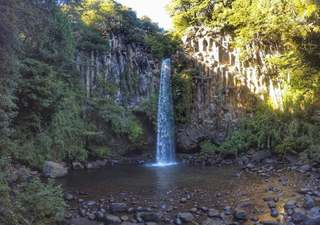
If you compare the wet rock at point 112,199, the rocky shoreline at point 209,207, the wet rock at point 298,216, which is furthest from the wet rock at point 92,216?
the wet rock at point 298,216

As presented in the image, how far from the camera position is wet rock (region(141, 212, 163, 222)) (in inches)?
226

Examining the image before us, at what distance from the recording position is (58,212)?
5453mm

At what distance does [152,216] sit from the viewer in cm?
578

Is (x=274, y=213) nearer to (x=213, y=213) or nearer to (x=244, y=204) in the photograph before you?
(x=244, y=204)

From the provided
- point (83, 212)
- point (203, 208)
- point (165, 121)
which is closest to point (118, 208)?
point (83, 212)

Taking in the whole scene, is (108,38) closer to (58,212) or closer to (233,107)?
(233,107)

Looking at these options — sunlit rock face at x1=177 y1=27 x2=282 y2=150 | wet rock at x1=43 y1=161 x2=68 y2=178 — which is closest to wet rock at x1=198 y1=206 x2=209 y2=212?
wet rock at x1=43 y1=161 x2=68 y2=178

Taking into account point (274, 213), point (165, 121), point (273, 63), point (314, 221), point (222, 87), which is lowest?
point (274, 213)

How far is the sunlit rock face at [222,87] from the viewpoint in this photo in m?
15.8

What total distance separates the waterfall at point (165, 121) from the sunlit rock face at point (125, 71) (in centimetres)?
72

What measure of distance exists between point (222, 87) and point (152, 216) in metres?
12.0

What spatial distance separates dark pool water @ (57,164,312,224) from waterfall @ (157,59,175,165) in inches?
179

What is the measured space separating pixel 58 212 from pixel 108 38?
15.5 metres

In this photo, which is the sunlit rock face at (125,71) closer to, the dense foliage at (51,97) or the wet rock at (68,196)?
the dense foliage at (51,97)
